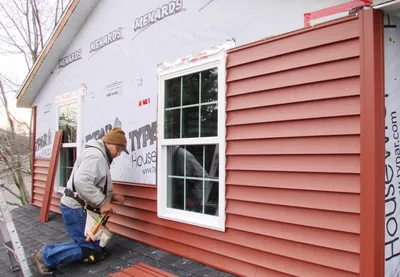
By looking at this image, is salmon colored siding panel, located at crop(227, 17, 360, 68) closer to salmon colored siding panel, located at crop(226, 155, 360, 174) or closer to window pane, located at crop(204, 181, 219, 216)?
salmon colored siding panel, located at crop(226, 155, 360, 174)

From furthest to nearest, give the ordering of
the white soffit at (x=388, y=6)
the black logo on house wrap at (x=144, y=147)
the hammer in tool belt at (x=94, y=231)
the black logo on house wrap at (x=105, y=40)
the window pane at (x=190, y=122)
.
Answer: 1. the black logo on house wrap at (x=105, y=40)
2. the black logo on house wrap at (x=144, y=147)
3. the hammer in tool belt at (x=94, y=231)
4. the window pane at (x=190, y=122)
5. the white soffit at (x=388, y=6)

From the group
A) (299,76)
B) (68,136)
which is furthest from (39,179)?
(299,76)

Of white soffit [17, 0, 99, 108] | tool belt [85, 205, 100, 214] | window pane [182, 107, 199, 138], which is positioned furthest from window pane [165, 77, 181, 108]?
white soffit [17, 0, 99, 108]

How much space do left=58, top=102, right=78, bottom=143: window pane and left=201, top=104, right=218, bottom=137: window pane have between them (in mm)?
3245

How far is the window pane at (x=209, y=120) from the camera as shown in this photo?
3.12 meters

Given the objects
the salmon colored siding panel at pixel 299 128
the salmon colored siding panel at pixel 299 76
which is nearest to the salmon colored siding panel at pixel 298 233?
the salmon colored siding panel at pixel 299 128

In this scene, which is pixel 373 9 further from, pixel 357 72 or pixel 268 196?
pixel 268 196

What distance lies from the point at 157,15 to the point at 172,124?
141 cm

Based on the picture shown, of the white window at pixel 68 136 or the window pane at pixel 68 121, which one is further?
the window pane at pixel 68 121

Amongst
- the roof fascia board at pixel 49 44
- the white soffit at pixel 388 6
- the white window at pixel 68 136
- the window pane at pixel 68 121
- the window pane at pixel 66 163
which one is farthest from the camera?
the window pane at pixel 66 163

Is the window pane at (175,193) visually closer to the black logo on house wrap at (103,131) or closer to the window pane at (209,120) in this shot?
the window pane at (209,120)

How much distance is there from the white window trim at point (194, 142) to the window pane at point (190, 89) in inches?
2.5

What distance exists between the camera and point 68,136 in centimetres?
597

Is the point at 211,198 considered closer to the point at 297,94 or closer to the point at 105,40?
the point at 297,94
